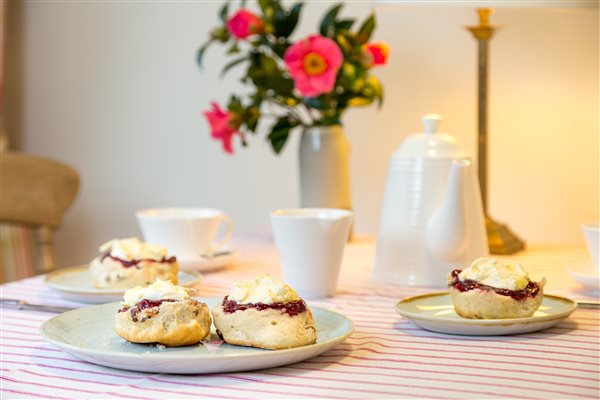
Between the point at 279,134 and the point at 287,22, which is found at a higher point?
the point at 287,22

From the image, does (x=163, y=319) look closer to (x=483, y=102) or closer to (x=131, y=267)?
(x=131, y=267)

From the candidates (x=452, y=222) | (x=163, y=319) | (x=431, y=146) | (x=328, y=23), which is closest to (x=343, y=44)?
(x=328, y=23)

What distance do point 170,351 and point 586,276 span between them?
0.56m

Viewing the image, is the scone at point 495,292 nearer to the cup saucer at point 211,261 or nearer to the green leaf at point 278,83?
the cup saucer at point 211,261

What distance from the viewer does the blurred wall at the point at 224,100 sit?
1.96 metres

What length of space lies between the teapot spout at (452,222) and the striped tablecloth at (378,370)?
0.51ft

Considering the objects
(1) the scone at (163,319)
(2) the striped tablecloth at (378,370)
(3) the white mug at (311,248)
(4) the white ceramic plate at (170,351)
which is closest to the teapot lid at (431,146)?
(3) the white mug at (311,248)

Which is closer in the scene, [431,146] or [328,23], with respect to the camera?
[431,146]

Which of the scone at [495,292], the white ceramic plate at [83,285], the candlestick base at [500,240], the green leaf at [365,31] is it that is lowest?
the candlestick base at [500,240]

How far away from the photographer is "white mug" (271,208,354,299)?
3.42ft

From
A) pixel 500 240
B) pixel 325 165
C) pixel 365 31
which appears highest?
pixel 365 31

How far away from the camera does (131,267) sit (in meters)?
1.01

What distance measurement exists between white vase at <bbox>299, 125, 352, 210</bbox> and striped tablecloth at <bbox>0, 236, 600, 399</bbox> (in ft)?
1.65

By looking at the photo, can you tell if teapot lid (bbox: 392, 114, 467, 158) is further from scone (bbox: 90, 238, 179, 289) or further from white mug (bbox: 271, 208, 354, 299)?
scone (bbox: 90, 238, 179, 289)
